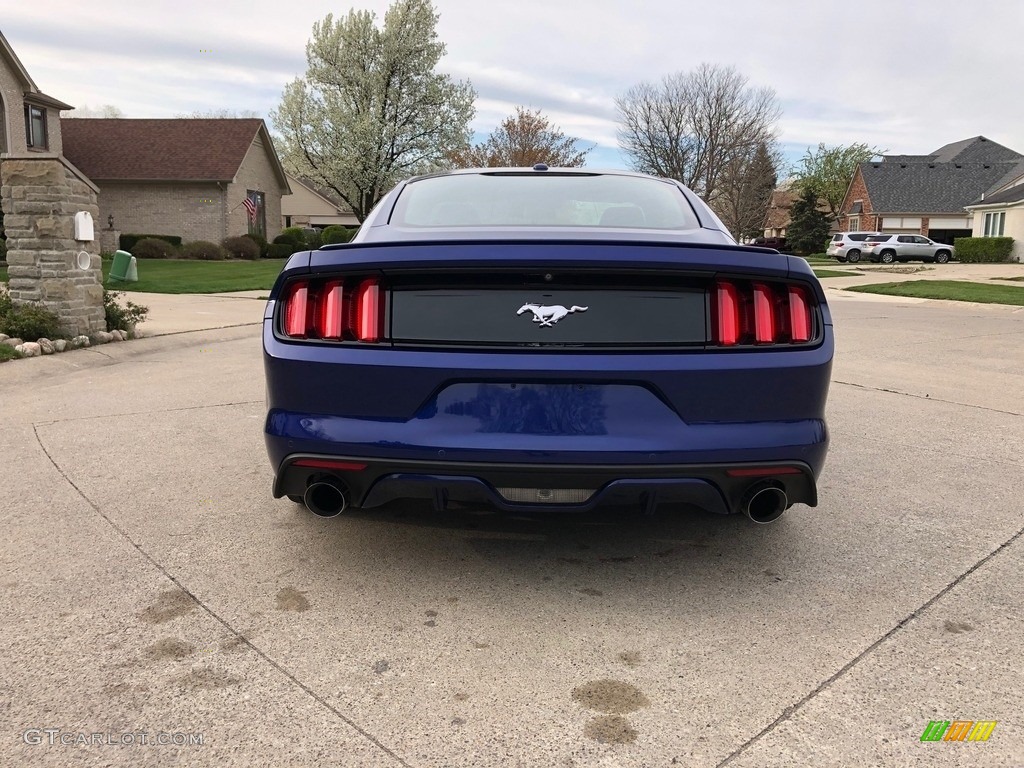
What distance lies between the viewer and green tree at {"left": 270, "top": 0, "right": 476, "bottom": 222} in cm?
3706

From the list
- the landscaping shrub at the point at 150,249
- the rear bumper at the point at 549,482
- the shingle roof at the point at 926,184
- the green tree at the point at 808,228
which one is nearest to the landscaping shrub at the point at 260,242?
the landscaping shrub at the point at 150,249

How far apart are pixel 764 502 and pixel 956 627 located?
2.46 ft

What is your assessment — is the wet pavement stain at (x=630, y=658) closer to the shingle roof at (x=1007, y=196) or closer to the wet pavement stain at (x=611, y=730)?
the wet pavement stain at (x=611, y=730)

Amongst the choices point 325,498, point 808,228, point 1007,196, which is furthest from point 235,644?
point 808,228

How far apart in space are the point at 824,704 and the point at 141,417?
16.2ft

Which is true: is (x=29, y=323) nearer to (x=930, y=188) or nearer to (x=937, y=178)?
(x=930, y=188)

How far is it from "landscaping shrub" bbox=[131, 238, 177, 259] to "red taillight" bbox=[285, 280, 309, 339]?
29901mm

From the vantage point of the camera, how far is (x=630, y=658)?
2531 mm

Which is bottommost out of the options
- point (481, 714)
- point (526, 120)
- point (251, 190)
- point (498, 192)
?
point (481, 714)

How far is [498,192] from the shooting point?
12.2 feet

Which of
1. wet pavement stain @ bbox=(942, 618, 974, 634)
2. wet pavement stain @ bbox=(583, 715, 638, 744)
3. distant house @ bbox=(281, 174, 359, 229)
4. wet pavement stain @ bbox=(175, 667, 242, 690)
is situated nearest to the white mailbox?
wet pavement stain @ bbox=(175, 667, 242, 690)

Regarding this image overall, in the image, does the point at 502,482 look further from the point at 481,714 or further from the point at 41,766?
the point at 41,766

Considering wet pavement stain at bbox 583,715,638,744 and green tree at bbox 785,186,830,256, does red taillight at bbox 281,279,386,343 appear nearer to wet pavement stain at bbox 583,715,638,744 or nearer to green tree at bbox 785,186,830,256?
wet pavement stain at bbox 583,715,638,744

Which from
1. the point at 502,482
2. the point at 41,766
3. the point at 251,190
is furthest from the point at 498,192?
the point at 251,190
